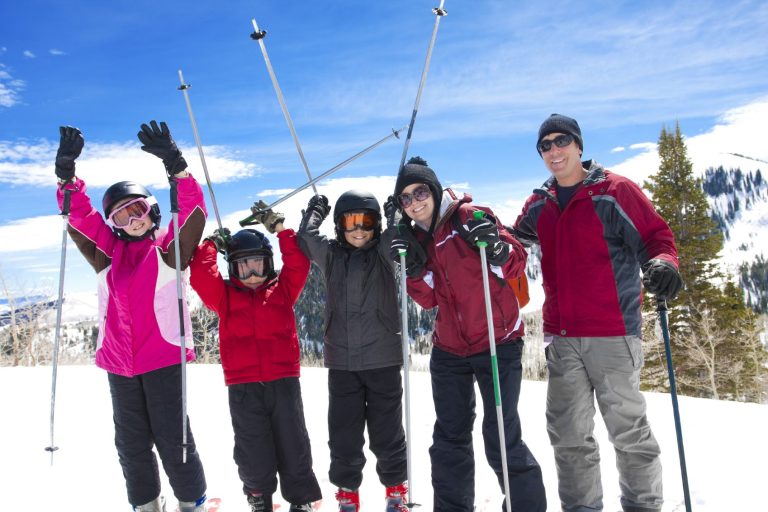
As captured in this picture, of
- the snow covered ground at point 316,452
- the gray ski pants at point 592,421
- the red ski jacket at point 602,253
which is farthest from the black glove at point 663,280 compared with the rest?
the snow covered ground at point 316,452

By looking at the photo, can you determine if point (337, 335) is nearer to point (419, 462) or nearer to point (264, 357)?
point (264, 357)

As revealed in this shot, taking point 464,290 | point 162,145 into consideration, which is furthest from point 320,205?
point 464,290

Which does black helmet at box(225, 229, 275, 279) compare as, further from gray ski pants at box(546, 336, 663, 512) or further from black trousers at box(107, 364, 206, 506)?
gray ski pants at box(546, 336, 663, 512)

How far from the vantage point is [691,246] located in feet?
82.7

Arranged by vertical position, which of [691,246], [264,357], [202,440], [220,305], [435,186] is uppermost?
[691,246]

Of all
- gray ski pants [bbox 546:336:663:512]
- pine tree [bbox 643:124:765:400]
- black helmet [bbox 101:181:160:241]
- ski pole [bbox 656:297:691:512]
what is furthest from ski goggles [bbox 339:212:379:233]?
pine tree [bbox 643:124:765:400]

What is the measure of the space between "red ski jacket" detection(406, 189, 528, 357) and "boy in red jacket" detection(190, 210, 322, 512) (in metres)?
1.05

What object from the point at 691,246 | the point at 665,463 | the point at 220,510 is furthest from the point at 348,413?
the point at 691,246

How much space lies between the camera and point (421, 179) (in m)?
3.63

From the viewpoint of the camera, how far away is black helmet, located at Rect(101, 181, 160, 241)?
3826 mm

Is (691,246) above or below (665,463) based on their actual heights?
above

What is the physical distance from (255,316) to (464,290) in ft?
5.04

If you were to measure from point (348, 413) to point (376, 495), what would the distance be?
109cm

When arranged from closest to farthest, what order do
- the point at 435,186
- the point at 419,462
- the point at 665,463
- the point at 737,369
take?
1. the point at 435,186
2. the point at 665,463
3. the point at 419,462
4. the point at 737,369
